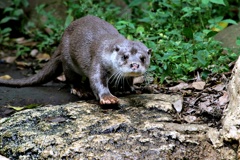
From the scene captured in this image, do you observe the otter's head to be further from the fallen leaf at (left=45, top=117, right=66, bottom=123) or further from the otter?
the fallen leaf at (left=45, top=117, right=66, bottom=123)

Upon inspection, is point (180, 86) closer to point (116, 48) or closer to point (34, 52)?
point (116, 48)

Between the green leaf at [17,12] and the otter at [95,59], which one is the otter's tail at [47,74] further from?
the green leaf at [17,12]

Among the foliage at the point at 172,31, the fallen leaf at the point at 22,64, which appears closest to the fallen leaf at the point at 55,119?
the foliage at the point at 172,31

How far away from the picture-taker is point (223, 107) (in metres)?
3.96

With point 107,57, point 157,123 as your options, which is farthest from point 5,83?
point 157,123

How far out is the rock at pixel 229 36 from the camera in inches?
209

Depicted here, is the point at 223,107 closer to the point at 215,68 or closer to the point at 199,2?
the point at 215,68

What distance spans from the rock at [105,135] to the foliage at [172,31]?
88 cm

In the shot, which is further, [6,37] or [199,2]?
[6,37]

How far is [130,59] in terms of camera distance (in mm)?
3988

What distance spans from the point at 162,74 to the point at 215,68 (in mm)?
504

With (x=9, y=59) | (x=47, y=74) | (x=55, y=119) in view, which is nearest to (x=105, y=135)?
(x=55, y=119)

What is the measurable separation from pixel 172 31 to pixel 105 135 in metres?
2.08

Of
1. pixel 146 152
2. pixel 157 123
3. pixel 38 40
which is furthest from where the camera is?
pixel 38 40
